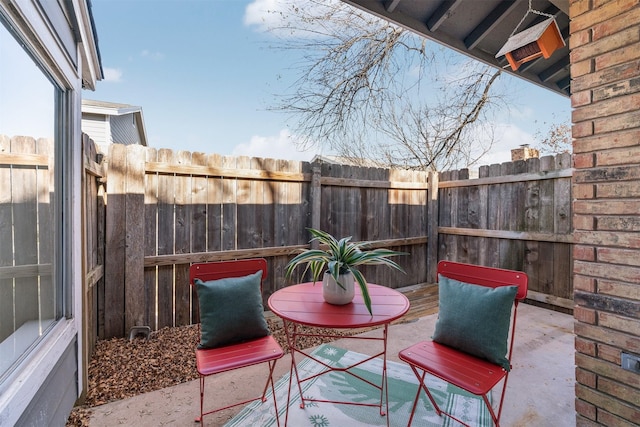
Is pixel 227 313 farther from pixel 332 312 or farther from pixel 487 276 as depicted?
pixel 487 276

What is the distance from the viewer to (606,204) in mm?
1470

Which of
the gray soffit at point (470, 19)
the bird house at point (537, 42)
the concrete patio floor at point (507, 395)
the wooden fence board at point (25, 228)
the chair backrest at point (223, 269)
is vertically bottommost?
the concrete patio floor at point (507, 395)

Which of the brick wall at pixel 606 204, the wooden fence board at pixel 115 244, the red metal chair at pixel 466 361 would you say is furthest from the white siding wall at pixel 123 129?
the brick wall at pixel 606 204

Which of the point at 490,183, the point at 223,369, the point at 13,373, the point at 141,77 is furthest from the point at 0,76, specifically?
the point at 141,77

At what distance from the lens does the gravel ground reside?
2078mm

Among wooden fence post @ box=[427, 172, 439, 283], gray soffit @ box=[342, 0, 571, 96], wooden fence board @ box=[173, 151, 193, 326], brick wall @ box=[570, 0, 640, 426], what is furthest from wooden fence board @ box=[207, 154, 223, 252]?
wooden fence post @ box=[427, 172, 439, 283]

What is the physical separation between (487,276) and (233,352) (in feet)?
Answer: 4.96

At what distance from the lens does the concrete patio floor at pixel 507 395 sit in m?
1.84

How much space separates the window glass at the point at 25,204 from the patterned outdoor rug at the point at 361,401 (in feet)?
3.71

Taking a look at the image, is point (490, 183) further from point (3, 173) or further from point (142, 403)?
point (3, 173)

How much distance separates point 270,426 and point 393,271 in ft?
10.5

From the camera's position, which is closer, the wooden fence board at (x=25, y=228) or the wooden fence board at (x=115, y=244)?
the wooden fence board at (x=25, y=228)

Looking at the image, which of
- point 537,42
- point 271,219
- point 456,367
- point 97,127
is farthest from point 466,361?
point 97,127

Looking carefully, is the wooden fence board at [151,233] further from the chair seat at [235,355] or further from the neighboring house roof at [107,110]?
the neighboring house roof at [107,110]
